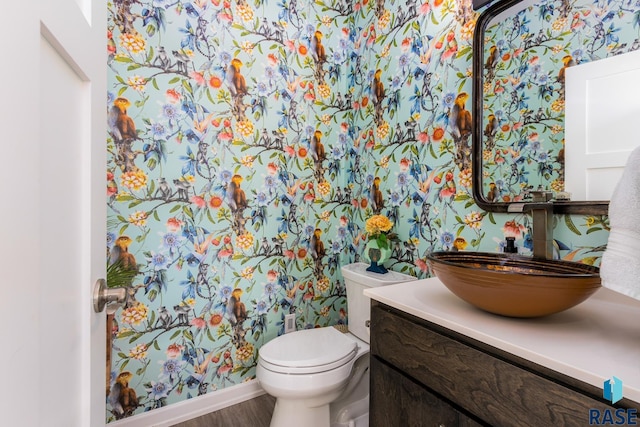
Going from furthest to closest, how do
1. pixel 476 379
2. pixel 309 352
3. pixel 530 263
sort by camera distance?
pixel 309 352
pixel 530 263
pixel 476 379

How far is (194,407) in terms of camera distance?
5.32 ft

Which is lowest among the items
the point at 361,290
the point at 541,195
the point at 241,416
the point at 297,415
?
the point at 241,416

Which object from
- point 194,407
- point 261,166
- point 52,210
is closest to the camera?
point 52,210

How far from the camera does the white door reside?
322 mm

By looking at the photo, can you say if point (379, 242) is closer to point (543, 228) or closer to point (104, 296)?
point (543, 228)

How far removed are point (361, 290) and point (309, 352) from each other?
435 millimetres

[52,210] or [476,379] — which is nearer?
[52,210]

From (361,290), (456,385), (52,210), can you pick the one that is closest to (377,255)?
(361,290)

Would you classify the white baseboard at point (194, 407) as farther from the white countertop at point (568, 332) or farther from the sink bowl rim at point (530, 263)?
the sink bowl rim at point (530, 263)

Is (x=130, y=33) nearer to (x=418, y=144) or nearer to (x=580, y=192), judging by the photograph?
(x=418, y=144)

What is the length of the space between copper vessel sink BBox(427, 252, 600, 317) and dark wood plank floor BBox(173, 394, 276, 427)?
1.35 metres

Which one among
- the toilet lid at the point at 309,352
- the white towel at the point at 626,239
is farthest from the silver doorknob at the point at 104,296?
the white towel at the point at 626,239

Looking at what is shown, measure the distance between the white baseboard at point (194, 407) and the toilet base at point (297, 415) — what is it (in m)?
0.42

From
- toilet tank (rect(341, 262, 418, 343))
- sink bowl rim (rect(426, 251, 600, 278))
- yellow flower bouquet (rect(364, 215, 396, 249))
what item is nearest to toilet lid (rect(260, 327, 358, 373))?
toilet tank (rect(341, 262, 418, 343))
